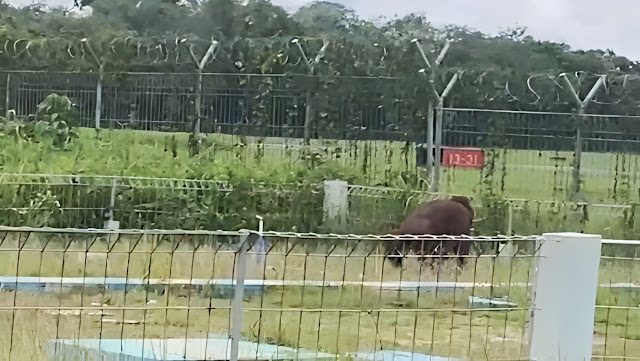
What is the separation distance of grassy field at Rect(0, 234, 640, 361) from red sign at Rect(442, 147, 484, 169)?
10.3ft

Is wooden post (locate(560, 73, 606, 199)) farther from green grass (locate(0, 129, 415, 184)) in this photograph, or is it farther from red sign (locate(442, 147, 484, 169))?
green grass (locate(0, 129, 415, 184))

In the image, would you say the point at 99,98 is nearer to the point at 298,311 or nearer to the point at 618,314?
the point at 618,314

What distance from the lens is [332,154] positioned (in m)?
13.6

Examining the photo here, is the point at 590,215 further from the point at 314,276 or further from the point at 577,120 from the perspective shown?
the point at 314,276

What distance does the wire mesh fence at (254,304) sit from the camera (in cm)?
462

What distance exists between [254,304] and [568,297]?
3.30 metres

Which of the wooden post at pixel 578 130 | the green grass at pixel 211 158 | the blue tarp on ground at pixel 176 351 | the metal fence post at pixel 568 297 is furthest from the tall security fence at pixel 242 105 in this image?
the metal fence post at pixel 568 297

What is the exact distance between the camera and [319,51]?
1455cm

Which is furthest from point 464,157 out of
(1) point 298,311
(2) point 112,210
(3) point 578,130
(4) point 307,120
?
(1) point 298,311

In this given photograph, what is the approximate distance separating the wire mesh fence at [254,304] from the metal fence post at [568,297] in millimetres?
179

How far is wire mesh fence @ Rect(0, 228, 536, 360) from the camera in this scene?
4621 millimetres

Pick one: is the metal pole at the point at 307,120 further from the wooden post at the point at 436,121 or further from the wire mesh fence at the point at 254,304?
the wire mesh fence at the point at 254,304

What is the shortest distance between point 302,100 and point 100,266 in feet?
22.8

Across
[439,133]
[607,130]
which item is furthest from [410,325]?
[607,130]
